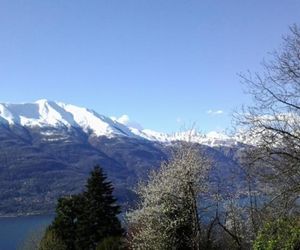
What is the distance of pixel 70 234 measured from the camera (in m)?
56.3

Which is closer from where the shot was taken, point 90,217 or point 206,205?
point 206,205

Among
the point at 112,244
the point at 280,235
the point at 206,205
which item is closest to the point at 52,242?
the point at 112,244

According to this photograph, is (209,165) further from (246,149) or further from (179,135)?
(246,149)

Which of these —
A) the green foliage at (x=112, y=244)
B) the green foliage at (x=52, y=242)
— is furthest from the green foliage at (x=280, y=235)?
the green foliage at (x=52, y=242)

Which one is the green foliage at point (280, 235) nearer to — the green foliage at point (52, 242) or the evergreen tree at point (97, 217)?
the evergreen tree at point (97, 217)

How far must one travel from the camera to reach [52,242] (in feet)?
180

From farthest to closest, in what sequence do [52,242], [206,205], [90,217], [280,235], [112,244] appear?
[52,242], [90,217], [112,244], [206,205], [280,235]

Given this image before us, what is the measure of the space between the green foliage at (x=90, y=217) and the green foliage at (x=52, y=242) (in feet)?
1.41

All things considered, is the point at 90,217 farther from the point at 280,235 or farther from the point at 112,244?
the point at 280,235

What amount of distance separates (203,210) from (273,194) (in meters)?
15.6

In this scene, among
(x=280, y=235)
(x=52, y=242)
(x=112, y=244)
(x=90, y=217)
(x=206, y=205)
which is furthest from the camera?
(x=52, y=242)

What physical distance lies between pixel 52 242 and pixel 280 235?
44289 mm

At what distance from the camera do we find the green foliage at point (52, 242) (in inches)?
2131

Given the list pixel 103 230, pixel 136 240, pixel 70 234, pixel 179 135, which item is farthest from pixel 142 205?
pixel 70 234
